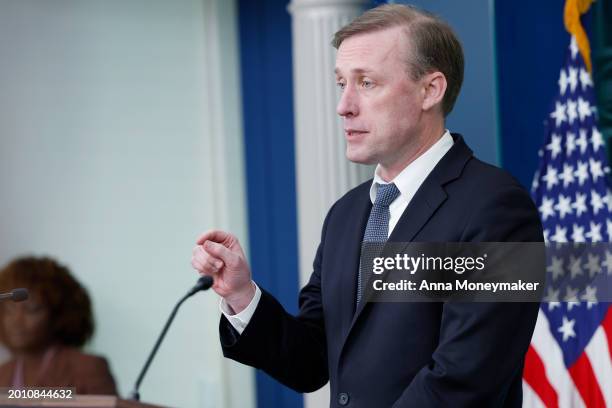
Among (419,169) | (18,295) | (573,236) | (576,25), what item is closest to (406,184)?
(419,169)

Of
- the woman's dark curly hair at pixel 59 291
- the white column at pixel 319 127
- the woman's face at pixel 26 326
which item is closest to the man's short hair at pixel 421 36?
the white column at pixel 319 127

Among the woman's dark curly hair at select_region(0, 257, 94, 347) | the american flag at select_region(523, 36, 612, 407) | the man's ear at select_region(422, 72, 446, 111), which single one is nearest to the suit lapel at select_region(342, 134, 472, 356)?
the man's ear at select_region(422, 72, 446, 111)

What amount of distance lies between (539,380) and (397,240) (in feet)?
4.83

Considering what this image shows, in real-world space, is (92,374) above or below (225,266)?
below

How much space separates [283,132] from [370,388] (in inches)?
123

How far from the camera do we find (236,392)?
5312 mm

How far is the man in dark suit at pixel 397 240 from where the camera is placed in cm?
212

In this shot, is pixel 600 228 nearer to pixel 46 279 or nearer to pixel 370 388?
pixel 370 388

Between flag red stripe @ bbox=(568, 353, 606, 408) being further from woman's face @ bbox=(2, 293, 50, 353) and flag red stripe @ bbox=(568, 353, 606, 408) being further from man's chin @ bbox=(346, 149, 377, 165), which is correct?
woman's face @ bbox=(2, 293, 50, 353)

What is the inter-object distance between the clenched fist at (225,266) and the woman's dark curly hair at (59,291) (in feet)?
7.06

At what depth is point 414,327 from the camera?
2217mm

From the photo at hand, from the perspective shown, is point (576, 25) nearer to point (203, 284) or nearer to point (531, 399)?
point (531, 399)

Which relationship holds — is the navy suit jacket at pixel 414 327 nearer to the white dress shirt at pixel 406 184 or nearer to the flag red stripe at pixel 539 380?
the white dress shirt at pixel 406 184

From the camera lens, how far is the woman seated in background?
11.9 ft
